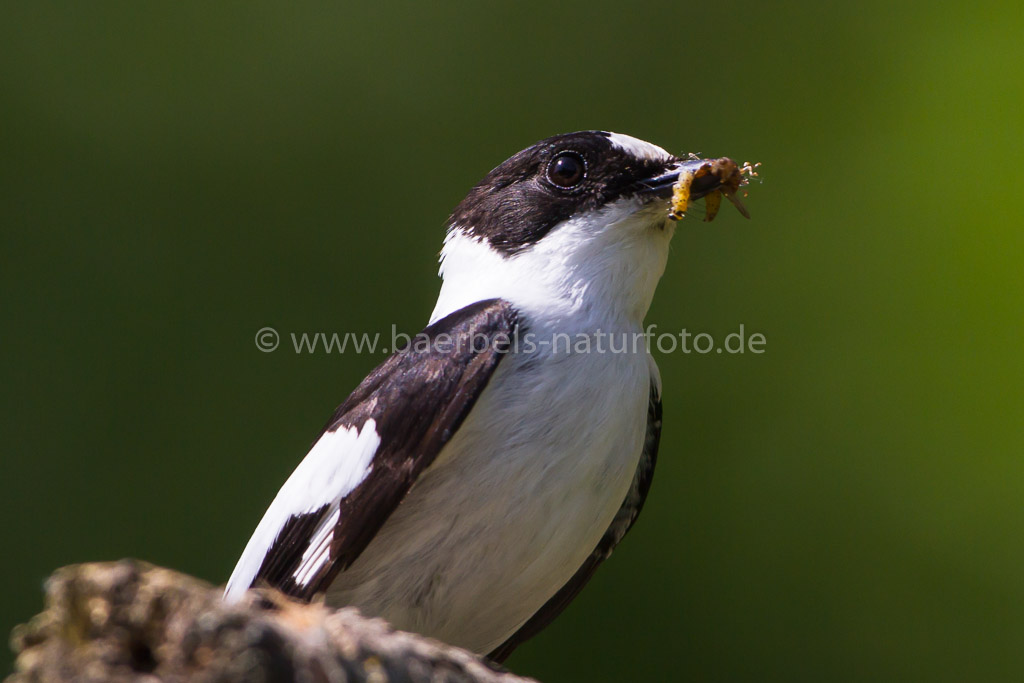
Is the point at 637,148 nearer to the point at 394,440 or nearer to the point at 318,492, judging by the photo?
the point at 394,440

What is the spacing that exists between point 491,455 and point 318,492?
0.38 meters

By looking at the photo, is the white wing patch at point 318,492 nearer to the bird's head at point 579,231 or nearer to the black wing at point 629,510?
the bird's head at point 579,231

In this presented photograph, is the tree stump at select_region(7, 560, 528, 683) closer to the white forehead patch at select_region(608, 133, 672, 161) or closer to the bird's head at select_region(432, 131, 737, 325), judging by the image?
the bird's head at select_region(432, 131, 737, 325)

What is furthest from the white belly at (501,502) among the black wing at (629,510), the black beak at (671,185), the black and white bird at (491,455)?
the black beak at (671,185)

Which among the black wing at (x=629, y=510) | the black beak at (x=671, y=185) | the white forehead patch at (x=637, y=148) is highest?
the white forehead patch at (x=637, y=148)

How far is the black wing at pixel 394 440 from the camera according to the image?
1934mm

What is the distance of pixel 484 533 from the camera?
78.3 inches

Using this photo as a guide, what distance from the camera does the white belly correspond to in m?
1.99

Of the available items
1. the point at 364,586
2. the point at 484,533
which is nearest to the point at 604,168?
the point at 484,533

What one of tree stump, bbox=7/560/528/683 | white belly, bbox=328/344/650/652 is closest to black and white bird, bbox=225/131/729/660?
white belly, bbox=328/344/650/652

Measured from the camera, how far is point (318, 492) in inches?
81.6


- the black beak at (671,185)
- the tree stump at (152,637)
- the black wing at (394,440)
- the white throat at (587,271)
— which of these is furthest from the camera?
the black beak at (671,185)

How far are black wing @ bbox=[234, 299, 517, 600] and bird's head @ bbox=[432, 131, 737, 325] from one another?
0.52ft

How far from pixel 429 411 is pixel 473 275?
55 centimetres
